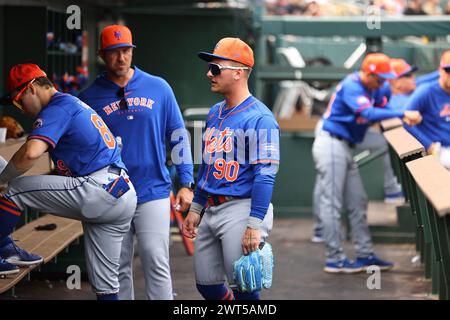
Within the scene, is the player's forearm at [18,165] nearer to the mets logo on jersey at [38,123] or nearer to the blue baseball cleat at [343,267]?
the mets logo on jersey at [38,123]

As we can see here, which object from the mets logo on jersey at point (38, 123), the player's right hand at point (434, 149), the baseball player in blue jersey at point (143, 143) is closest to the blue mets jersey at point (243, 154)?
the baseball player in blue jersey at point (143, 143)

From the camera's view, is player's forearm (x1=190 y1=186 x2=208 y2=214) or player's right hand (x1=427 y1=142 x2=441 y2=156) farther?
player's right hand (x1=427 y1=142 x2=441 y2=156)

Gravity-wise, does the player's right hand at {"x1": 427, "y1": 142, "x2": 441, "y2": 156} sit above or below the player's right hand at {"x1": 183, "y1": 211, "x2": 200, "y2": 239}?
above

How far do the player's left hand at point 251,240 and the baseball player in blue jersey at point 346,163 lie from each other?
3698mm

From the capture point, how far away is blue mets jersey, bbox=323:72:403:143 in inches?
341

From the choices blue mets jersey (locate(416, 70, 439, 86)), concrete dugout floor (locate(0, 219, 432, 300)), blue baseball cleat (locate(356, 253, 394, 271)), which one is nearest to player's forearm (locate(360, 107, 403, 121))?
blue baseball cleat (locate(356, 253, 394, 271))

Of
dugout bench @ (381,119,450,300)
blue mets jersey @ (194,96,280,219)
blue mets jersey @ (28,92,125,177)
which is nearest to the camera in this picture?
dugout bench @ (381,119,450,300)

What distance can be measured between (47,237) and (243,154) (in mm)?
2300

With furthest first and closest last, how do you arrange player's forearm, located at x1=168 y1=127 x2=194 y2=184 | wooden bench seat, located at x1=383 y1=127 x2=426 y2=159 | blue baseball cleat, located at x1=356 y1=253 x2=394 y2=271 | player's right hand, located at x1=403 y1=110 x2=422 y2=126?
blue baseball cleat, located at x1=356 y1=253 x2=394 y2=271 → player's right hand, located at x1=403 y1=110 x2=422 y2=126 → wooden bench seat, located at x1=383 y1=127 x2=426 y2=159 → player's forearm, located at x1=168 y1=127 x2=194 y2=184

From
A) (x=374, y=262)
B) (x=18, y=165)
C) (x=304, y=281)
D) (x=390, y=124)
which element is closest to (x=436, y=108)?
(x=390, y=124)

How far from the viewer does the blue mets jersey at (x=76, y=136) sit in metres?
5.14

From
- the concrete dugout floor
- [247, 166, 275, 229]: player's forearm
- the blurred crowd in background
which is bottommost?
the concrete dugout floor

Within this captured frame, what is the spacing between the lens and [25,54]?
8289mm

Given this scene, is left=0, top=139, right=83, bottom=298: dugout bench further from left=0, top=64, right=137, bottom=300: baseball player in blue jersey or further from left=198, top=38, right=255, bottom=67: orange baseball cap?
left=198, top=38, right=255, bottom=67: orange baseball cap
